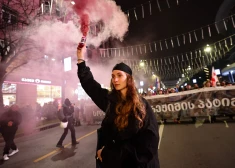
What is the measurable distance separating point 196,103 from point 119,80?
32.2 ft

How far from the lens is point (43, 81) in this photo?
20094 mm

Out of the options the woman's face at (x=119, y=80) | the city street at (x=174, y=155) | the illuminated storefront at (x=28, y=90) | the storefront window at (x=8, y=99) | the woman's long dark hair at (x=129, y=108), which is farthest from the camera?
the illuminated storefront at (x=28, y=90)

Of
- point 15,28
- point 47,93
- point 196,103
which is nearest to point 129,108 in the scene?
point 196,103

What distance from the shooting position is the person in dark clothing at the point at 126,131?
1422 millimetres

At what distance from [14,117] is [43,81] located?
14835mm

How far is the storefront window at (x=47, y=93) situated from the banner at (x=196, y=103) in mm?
13747

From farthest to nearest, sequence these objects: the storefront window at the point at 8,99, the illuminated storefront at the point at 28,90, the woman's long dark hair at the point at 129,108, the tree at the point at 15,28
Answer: the illuminated storefront at the point at 28,90, the storefront window at the point at 8,99, the tree at the point at 15,28, the woman's long dark hair at the point at 129,108

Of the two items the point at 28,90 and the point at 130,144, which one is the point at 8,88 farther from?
the point at 130,144

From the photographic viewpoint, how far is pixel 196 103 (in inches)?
408

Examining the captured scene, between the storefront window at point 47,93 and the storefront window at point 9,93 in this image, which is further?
the storefront window at point 47,93

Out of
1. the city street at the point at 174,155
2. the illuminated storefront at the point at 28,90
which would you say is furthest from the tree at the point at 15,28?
the city street at the point at 174,155

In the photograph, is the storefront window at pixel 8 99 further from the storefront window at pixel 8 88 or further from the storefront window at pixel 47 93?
the storefront window at pixel 47 93

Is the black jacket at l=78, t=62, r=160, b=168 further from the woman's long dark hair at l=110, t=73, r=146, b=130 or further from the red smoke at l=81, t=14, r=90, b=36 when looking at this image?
the red smoke at l=81, t=14, r=90, b=36

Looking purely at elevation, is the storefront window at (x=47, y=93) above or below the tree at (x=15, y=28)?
below
